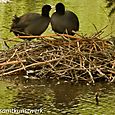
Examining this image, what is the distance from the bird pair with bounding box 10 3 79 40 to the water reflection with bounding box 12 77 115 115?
194 centimetres

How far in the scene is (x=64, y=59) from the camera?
1125 cm

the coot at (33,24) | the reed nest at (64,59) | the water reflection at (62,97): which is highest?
the coot at (33,24)

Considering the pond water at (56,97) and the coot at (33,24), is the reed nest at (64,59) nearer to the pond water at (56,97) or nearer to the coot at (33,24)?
the pond water at (56,97)

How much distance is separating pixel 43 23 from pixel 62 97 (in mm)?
3161

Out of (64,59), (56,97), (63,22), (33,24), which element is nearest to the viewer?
(56,97)

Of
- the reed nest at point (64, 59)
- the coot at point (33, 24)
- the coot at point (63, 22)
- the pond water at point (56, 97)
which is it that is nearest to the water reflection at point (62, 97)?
the pond water at point (56, 97)

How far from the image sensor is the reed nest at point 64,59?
36.3 ft

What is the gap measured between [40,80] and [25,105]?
185 cm

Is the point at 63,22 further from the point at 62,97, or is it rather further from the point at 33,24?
the point at 62,97

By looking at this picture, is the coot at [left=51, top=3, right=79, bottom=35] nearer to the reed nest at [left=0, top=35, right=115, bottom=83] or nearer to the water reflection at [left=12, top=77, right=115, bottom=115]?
the reed nest at [left=0, top=35, right=115, bottom=83]

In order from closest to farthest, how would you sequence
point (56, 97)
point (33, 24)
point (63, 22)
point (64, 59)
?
point (56, 97) < point (64, 59) < point (33, 24) < point (63, 22)

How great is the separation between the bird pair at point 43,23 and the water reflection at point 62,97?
1.94 metres

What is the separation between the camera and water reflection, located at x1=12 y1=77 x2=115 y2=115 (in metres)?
9.14

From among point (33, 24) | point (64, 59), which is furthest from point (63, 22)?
point (64, 59)
